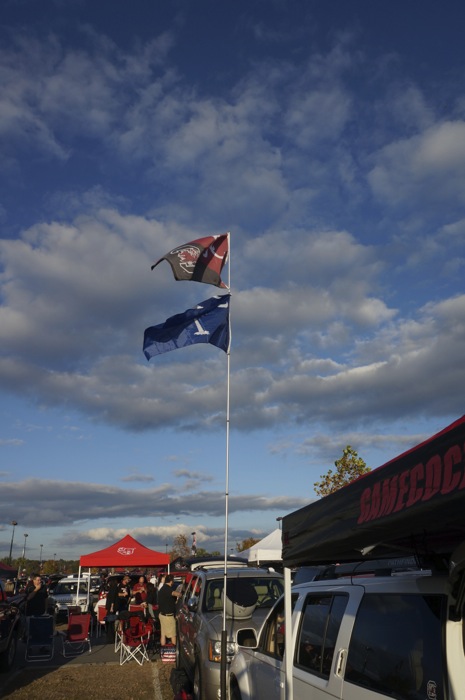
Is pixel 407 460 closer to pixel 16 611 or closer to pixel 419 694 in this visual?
pixel 419 694

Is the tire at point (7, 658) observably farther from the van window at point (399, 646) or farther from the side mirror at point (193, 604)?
the van window at point (399, 646)

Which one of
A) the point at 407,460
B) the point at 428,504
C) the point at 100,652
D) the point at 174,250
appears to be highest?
the point at 174,250

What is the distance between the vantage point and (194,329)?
1005cm

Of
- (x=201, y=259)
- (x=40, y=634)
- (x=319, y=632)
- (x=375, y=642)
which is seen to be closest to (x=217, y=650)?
(x=319, y=632)

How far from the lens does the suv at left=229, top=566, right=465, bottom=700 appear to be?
3.02m

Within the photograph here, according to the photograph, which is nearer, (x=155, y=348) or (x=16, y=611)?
(x=155, y=348)

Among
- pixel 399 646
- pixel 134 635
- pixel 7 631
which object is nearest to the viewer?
pixel 399 646

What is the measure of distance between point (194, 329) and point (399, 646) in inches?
280

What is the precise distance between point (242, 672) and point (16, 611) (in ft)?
27.0

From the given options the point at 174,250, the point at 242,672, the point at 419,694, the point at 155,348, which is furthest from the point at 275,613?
the point at 174,250

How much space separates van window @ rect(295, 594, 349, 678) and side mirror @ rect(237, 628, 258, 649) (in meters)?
1.27

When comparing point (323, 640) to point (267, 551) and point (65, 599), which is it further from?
point (65, 599)

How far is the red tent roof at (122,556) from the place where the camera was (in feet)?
77.5

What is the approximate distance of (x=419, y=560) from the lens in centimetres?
440
